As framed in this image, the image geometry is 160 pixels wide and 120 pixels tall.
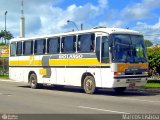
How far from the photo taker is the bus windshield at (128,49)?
20.7 meters

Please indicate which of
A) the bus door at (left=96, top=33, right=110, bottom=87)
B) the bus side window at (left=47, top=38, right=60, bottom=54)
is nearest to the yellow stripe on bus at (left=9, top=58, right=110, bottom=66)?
the bus door at (left=96, top=33, right=110, bottom=87)

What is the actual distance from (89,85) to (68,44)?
289 cm

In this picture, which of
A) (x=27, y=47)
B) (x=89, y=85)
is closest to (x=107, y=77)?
(x=89, y=85)

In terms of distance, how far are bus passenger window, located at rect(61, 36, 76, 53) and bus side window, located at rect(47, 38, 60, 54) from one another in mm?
528

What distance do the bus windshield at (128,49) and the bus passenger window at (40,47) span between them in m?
6.31

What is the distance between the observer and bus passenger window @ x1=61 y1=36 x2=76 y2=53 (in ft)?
75.9

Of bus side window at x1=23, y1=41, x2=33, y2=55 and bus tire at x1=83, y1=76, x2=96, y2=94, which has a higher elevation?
bus side window at x1=23, y1=41, x2=33, y2=55

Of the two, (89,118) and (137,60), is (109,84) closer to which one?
(137,60)

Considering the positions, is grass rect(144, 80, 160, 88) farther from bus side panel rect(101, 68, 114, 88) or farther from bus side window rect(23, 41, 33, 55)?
bus side window rect(23, 41, 33, 55)

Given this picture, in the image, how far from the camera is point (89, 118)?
41.6 ft

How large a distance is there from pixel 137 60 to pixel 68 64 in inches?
164

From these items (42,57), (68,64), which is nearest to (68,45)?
(68,64)

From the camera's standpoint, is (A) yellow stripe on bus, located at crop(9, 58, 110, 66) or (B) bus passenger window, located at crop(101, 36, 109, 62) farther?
(A) yellow stripe on bus, located at crop(9, 58, 110, 66)

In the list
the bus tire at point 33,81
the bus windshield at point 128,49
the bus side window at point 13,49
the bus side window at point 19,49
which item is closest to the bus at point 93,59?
the bus windshield at point 128,49
